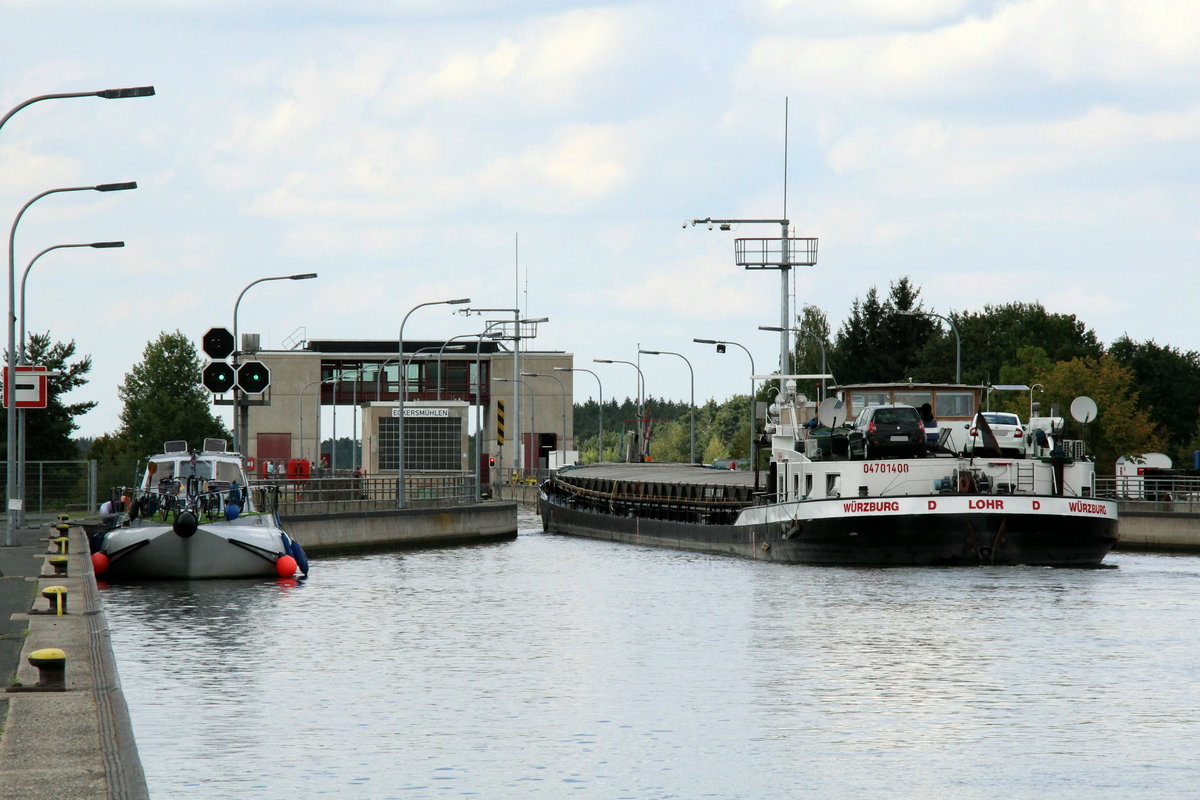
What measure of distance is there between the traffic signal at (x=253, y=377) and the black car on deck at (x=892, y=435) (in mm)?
16247

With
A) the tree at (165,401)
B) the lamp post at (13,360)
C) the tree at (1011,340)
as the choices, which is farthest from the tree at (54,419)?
the tree at (1011,340)

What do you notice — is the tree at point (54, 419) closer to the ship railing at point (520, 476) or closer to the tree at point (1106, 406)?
the ship railing at point (520, 476)

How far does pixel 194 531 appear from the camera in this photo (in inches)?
1366

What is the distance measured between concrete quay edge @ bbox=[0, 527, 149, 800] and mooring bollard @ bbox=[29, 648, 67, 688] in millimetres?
128

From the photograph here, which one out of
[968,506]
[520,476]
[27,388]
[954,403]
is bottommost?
[968,506]

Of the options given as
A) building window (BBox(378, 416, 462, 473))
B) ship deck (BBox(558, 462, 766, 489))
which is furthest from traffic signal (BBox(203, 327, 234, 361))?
building window (BBox(378, 416, 462, 473))

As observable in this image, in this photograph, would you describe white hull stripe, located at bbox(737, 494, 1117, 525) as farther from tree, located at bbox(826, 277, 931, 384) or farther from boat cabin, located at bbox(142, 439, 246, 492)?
tree, located at bbox(826, 277, 931, 384)

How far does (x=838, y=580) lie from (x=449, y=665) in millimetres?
16703

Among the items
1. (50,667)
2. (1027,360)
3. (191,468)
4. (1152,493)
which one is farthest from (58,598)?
(1027,360)

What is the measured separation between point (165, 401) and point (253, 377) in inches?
3460

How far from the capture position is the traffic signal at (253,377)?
32125 millimetres

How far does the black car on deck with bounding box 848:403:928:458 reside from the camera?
137ft

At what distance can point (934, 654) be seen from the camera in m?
23.4

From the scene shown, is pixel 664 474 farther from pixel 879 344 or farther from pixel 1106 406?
pixel 879 344
